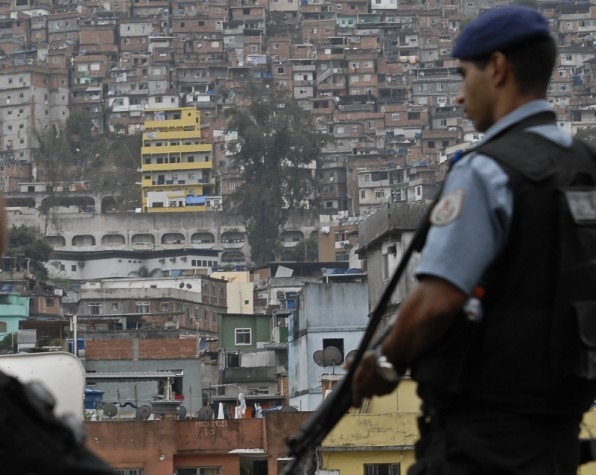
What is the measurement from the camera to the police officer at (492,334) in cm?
361

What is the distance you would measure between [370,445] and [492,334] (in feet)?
68.1

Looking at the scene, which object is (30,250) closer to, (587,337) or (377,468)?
(377,468)

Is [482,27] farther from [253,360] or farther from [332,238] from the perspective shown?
[332,238]

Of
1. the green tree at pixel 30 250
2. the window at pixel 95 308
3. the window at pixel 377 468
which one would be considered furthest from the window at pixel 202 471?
the green tree at pixel 30 250

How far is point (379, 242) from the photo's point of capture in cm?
3042

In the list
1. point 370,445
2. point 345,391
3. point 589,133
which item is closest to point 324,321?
point 370,445

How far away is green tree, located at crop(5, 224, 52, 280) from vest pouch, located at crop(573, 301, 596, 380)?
86215mm

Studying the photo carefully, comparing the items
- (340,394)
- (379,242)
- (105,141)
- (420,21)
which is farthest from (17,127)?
(340,394)

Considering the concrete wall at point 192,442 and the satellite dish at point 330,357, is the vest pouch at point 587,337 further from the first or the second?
the concrete wall at point 192,442

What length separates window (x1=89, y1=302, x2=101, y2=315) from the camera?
76.4 meters

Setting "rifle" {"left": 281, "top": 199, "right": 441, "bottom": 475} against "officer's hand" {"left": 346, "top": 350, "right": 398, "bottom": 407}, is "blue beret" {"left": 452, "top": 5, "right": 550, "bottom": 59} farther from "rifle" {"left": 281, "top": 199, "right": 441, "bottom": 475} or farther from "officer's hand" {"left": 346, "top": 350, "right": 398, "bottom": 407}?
"officer's hand" {"left": 346, "top": 350, "right": 398, "bottom": 407}

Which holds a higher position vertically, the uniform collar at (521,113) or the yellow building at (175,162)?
the uniform collar at (521,113)

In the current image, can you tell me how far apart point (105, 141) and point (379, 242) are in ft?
313

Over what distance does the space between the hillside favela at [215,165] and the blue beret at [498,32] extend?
32438mm
